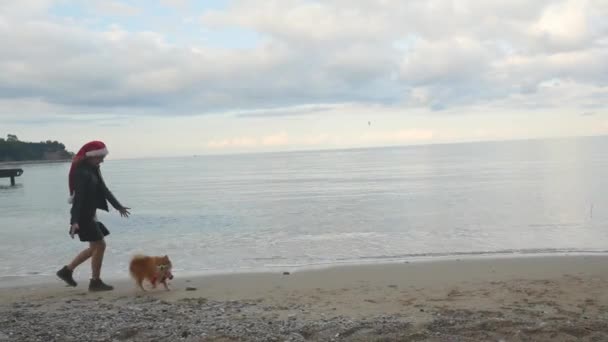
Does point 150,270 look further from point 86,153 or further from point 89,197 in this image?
point 86,153

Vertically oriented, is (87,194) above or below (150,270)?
above

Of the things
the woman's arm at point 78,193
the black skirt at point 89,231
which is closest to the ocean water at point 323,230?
the black skirt at point 89,231

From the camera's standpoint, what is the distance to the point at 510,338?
457 cm

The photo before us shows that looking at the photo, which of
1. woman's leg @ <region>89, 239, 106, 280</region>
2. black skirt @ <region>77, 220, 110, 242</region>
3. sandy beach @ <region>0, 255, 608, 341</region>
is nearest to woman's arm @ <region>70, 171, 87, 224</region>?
black skirt @ <region>77, 220, 110, 242</region>

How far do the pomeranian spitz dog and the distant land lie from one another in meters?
151

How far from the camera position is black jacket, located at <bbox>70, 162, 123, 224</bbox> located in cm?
707

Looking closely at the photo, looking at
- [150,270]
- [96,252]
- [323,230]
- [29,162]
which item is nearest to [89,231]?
[96,252]

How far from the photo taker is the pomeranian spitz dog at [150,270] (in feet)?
23.9

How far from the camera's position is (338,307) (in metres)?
6.09

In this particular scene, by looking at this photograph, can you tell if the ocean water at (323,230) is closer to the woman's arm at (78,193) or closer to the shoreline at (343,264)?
the shoreline at (343,264)

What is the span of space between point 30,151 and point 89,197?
16458cm

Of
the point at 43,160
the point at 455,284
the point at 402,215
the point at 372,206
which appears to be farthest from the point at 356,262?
the point at 43,160

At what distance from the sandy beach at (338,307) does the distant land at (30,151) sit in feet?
498

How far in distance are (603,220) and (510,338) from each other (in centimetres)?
1233
